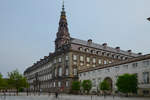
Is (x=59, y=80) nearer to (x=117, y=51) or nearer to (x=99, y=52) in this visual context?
(x=99, y=52)

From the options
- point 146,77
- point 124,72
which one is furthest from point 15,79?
point 146,77

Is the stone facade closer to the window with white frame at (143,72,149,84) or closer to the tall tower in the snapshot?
the window with white frame at (143,72,149,84)

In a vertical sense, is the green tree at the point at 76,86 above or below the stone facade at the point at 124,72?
below

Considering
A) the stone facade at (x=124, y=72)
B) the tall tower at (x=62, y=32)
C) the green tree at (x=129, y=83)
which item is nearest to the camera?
the green tree at (x=129, y=83)

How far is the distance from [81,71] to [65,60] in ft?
27.0

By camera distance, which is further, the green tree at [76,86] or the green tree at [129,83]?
the green tree at [76,86]

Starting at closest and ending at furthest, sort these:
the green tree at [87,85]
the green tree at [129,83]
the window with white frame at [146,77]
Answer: the green tree at [129,83] < the window with white frame at [146,77] < the green tree at [87,85]

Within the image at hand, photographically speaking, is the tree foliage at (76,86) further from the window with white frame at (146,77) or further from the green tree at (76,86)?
the window with white frame at (146,77)

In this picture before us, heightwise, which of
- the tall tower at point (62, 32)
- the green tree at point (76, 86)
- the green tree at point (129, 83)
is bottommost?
the green tree at point (76, 86)

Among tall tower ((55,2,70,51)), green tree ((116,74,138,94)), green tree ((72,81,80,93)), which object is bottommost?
green tree ((72,81,80,93))

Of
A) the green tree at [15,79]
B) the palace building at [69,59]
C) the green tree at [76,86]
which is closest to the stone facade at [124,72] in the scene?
the palace building at [69,59]

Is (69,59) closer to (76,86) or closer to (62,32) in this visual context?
(76,86)

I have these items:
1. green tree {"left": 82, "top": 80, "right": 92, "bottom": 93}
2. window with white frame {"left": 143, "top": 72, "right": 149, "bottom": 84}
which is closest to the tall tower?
green tree {"left": 82, "top": 80, "right": 92, "bottom": 93}

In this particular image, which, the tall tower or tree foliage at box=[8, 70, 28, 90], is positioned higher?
the tall tower
